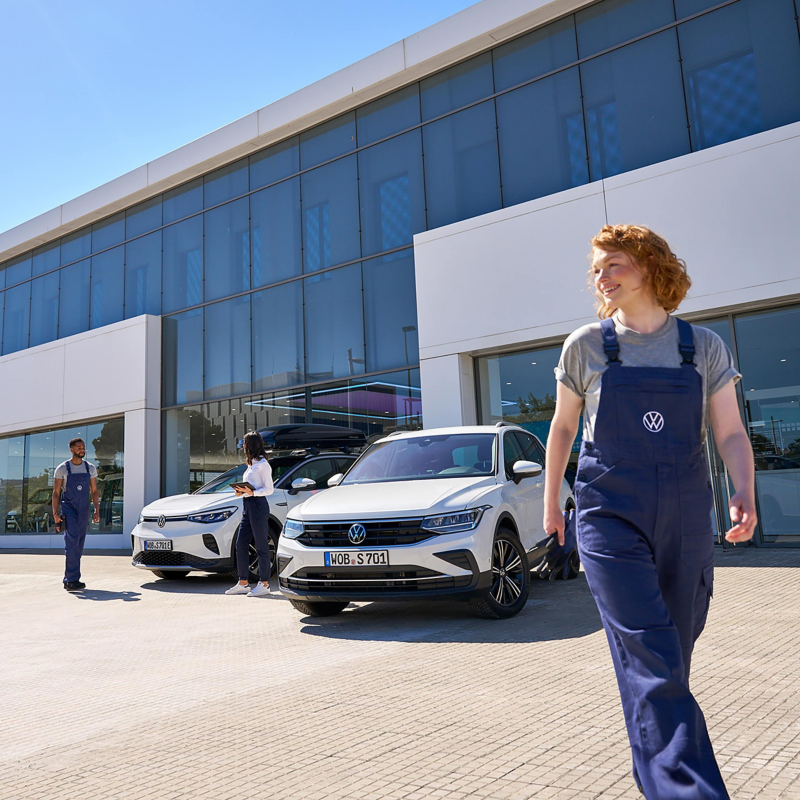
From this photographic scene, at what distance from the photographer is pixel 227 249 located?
1761 centimetres

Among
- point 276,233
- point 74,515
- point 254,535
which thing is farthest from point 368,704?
point 276,233

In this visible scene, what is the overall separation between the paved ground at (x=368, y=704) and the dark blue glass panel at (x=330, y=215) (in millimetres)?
9571

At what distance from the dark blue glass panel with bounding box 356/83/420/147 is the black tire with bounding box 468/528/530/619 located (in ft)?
34.1

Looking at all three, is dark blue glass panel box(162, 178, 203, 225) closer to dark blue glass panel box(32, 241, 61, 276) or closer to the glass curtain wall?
dark blue glass panel box(32, 241, 61, 276)

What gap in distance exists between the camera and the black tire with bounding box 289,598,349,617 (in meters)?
6.75

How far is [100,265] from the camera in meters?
20.6

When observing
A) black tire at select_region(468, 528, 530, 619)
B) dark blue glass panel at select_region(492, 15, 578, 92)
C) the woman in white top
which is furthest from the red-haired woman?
dark blue glass panel at select_region(492, 15, 578, 92)

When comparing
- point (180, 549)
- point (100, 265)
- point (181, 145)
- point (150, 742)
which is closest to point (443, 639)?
point (150, 742)

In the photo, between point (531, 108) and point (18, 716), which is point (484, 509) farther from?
point (531, 108)

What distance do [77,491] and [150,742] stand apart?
280 inches

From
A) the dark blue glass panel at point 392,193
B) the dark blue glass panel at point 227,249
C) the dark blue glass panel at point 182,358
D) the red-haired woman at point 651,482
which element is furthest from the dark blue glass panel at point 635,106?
the red-haired woman at point 651,482

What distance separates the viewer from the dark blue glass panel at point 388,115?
1478 cm

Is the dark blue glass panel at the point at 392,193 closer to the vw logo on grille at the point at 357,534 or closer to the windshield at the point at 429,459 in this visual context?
the windshield at the point at 429,459

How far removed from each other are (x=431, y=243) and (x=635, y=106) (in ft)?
12.8
